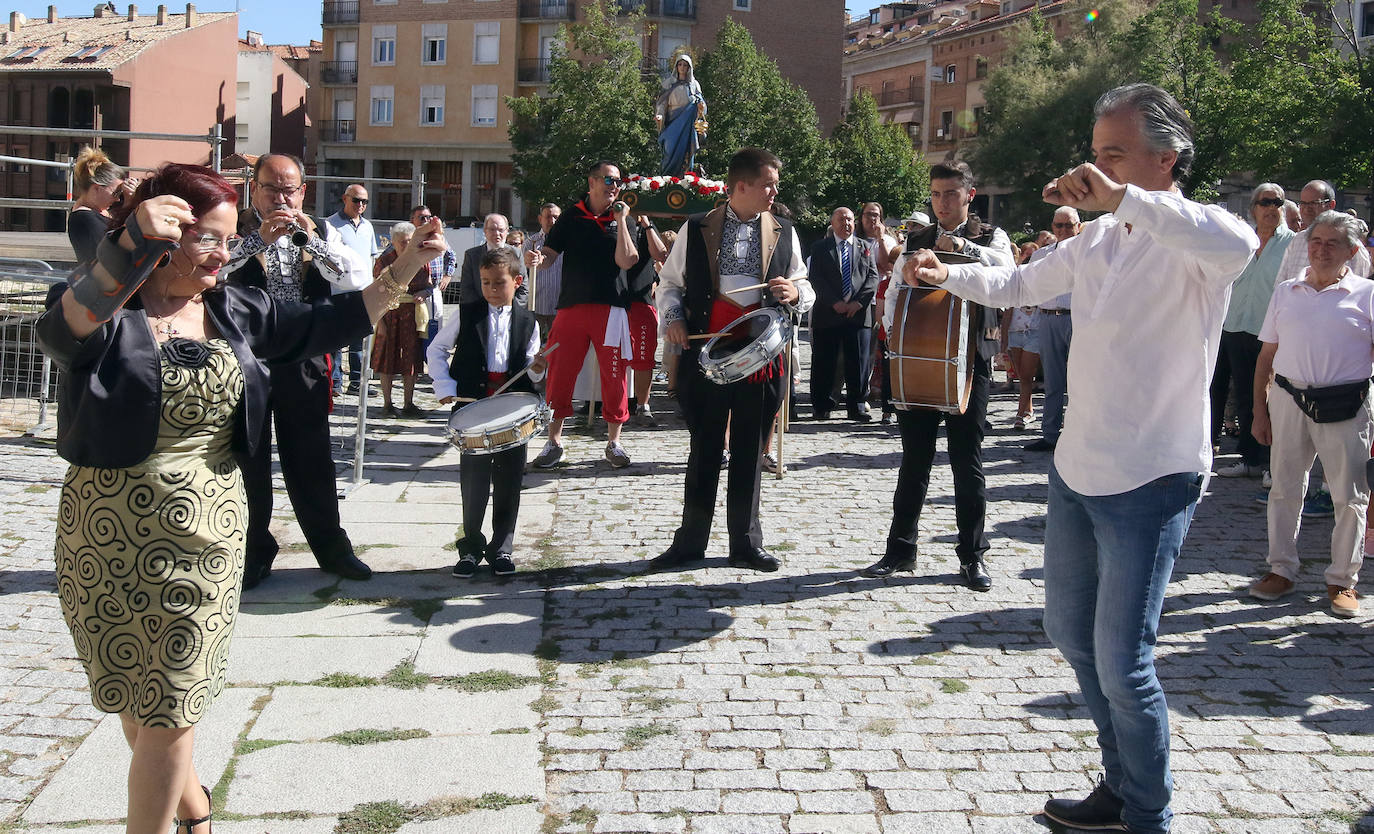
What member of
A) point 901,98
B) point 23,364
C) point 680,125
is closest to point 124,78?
point 901,98

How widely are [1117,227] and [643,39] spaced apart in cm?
5084

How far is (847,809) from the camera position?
3672 millimetres

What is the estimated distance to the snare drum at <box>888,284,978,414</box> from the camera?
5949 millimetres

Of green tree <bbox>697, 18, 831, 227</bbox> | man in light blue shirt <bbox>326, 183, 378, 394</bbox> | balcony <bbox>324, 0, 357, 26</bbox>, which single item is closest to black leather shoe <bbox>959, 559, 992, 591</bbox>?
man in light blue shirt <bbox>326, 183, 378, 394</bbox>

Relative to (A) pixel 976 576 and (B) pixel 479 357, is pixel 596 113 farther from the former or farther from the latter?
(A) pixel 976 576

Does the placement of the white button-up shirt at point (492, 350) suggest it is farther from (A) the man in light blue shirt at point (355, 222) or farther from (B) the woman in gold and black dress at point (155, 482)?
(B) the woman in gold and black dress at point (155, 482)

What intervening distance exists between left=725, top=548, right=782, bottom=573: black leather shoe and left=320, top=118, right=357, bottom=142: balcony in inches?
2079

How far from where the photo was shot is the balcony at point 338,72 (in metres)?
55.4

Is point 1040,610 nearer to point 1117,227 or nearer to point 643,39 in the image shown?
point 1117,227

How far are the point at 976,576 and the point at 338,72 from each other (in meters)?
54.9

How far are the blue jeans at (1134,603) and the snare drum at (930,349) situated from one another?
2430 millimetres

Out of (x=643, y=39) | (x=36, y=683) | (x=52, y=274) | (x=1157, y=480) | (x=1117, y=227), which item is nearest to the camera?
(x=1157, y=480)

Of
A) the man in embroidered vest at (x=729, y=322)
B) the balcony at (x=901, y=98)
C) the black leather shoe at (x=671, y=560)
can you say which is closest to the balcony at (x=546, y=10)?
the balcony at (x=901, y=98)

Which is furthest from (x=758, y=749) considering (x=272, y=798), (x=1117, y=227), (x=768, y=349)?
(x=768, y=349)
